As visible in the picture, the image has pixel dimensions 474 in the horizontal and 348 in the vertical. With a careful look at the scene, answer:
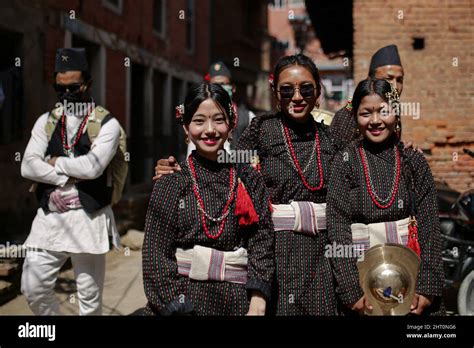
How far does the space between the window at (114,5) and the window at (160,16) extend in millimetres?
2611

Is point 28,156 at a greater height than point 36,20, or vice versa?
point 36,20

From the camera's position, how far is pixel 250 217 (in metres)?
2.56

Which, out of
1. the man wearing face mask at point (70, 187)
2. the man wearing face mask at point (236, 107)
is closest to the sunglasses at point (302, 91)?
the man wearing face mask at point (70, 187)

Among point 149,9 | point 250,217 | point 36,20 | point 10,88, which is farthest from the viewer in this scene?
point 149,9

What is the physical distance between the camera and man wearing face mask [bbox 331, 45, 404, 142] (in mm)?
3143

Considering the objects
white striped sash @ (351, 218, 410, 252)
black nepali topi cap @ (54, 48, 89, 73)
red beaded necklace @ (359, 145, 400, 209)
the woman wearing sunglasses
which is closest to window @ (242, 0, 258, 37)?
black nepali topi cap @ (54, 48, 89, 73)

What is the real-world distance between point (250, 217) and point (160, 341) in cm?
74

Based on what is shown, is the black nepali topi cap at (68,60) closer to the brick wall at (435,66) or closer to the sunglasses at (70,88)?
the sunglasses at (70,88)

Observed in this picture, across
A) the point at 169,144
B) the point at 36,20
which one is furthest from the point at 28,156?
the point at 169,144

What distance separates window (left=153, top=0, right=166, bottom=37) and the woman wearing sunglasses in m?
10.5

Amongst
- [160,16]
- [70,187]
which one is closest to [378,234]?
[70,187]

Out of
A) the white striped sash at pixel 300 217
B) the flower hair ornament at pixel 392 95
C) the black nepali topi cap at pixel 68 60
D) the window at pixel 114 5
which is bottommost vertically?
the white striped sash at pixel 300 217

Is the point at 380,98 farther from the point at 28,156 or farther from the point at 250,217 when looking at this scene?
the point at 28,156

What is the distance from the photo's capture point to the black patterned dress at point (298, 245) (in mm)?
2828
